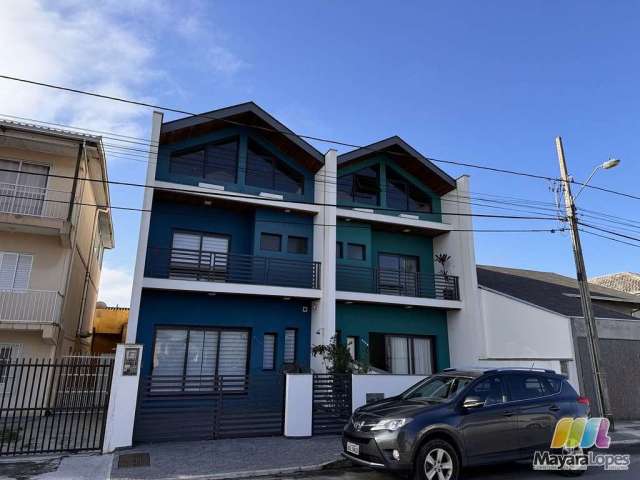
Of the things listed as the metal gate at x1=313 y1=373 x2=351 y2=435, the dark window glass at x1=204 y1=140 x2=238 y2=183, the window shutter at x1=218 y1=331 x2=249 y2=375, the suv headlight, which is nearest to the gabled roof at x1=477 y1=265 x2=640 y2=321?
the metal gate at x1=313 y1=373 x2=351 y2=435

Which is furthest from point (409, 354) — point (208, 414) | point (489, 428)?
point (489, 428)

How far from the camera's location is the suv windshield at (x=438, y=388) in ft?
22.3

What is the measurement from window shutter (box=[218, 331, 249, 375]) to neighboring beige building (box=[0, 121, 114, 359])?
503 cm

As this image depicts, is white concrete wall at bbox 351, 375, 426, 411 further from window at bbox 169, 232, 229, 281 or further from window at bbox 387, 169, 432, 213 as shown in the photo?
window at bbox 387, 169, 432, 213

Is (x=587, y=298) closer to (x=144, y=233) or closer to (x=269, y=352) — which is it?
(x=269, y=352)

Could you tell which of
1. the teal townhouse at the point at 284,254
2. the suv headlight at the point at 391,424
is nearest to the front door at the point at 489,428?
the suv headlight at the point at 391,424

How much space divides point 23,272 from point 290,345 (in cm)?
884

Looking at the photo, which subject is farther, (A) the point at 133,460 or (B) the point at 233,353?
(B) the point at 233,353

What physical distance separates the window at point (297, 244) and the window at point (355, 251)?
170 centimetres

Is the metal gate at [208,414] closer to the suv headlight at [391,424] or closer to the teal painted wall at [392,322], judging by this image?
the suv headlight at [391,424]

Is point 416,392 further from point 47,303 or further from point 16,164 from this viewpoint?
point 16,164

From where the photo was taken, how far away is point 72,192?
13.8m

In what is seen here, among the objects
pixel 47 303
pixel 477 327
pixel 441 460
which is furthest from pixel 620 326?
pixel 47 303

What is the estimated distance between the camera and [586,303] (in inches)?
472
